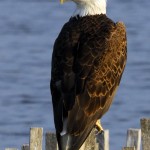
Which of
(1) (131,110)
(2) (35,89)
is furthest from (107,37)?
(2) (35,89)

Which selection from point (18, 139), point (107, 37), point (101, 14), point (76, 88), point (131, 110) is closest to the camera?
point (76, 88)

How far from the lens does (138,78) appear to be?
1791 cm

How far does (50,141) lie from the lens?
8922 millimetres

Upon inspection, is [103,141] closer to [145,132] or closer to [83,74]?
[145,132]

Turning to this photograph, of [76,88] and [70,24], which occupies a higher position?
[70,24]

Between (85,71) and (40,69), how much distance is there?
8.51m

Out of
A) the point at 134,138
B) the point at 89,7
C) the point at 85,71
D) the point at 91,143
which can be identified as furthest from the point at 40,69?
the point at 134,138

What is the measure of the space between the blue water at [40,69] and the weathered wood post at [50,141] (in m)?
5.14

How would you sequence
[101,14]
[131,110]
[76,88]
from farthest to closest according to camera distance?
[131,110]
[101,14]
[76,88]

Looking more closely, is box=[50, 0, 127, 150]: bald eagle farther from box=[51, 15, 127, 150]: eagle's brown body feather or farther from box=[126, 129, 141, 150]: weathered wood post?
box=[126, 129, 141, 150]: weathered wood post

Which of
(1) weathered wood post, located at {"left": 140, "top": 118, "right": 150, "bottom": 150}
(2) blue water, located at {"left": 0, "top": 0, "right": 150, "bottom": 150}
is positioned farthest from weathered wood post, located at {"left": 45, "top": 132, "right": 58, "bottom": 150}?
(2) blue water, located at {"left": 0, "top": 0, "right": 150, "bottom": 150}

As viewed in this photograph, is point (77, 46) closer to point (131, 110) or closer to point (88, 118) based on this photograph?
point (88, 118)

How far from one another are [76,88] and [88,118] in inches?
11.3

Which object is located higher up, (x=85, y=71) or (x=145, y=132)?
(x=85, y=71)
